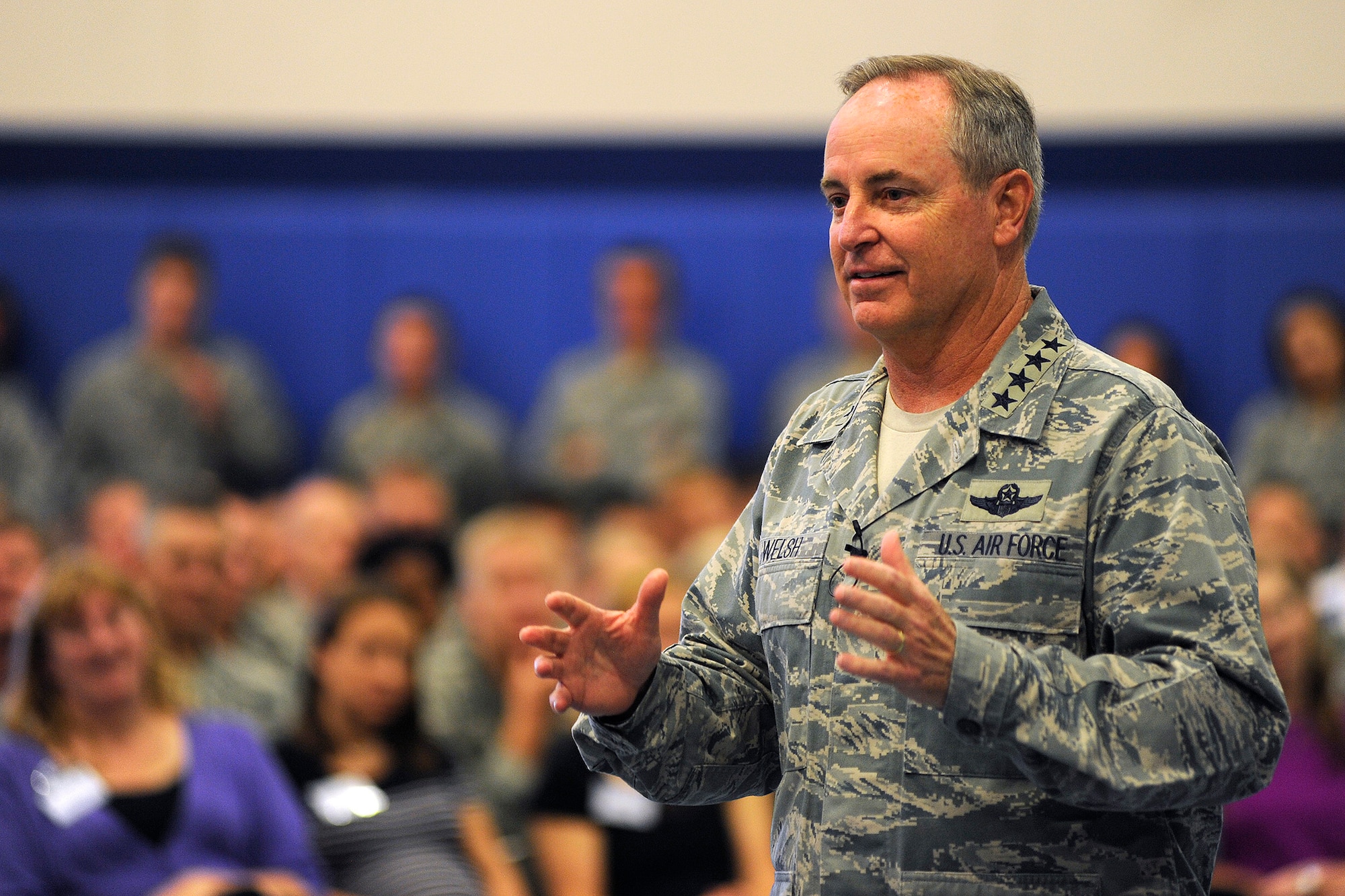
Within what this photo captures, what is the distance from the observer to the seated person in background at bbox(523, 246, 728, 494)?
553 cm

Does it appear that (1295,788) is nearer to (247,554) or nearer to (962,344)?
(962,344)

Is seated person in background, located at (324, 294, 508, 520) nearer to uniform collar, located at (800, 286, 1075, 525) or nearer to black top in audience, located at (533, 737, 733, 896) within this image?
black top in audience, located at (533, 737, 733, 896)

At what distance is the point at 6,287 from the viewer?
624 cm

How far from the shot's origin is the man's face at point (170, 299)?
573 cm

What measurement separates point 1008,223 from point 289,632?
8.79 ft

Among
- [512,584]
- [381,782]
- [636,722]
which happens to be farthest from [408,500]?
[636,722]

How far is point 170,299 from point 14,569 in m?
2.38

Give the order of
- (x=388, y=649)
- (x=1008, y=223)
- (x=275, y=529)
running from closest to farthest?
(x=1008, y=223) → (x=388, y=649) → (x=275, y=529)

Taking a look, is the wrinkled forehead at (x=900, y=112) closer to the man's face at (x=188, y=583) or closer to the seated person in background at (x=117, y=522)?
the man's face at (x=188, y=583)

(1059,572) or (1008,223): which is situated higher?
(1008,223)

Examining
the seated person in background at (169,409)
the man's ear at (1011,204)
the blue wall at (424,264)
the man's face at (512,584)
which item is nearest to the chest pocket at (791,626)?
the man's ear at (1011,204)

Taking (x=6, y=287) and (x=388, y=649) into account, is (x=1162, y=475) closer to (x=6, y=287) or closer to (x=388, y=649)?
(x=388, y=649)

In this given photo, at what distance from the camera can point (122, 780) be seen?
2.83m

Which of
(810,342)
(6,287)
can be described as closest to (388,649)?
(810,342)
